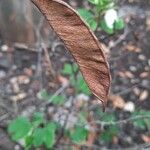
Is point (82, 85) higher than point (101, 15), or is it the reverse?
point (101, 15)

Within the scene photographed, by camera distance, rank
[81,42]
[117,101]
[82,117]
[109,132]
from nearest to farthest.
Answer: [81,42]
[82,117]
[109,132]
[117,101]

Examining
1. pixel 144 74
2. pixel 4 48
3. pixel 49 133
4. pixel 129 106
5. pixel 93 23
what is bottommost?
pixel 129 106

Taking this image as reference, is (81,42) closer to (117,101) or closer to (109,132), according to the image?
(109,132)

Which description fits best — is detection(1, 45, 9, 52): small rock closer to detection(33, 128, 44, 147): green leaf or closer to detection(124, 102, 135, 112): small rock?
detection(124, 102, 135, 112): small rock

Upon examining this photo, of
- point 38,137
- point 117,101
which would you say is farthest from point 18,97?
point 38,137

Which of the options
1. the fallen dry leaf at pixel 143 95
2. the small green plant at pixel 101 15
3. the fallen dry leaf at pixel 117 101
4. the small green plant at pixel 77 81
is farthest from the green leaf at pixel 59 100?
the fallen dry leaf at pixel 143 95

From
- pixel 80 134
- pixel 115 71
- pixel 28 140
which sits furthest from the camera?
pixel 115 71

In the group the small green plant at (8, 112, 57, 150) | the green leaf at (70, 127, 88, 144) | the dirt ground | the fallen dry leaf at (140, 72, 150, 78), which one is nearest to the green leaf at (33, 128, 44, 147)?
the small green plant at (8, 112, 57, 150)

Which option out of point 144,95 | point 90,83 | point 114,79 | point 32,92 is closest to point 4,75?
point 32,92
